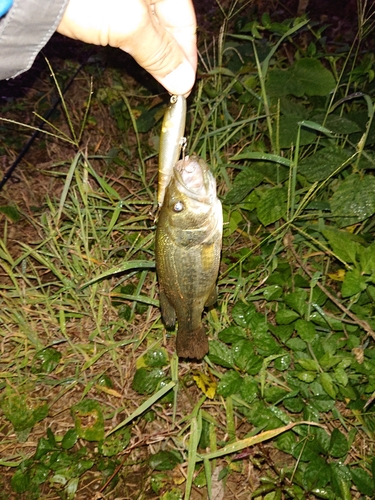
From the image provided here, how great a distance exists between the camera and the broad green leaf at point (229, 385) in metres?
2.78

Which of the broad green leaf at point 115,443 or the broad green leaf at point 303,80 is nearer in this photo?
the broad green leaf at point 115,443

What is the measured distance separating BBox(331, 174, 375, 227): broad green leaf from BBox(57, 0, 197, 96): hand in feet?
5.15

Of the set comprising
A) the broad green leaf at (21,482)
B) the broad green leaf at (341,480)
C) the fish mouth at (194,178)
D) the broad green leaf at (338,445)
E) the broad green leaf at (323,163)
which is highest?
the fish mouth at (194,178)

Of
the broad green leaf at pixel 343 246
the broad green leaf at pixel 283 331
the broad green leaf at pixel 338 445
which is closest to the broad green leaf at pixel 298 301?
the broad green leaf at pixel 283 331

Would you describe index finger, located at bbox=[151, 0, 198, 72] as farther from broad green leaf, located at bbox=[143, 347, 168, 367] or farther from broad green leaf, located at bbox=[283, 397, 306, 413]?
broad green leaf, located at bbox=[283, 397, 306, 413]

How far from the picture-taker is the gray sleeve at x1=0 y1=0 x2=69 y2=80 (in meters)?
1.69

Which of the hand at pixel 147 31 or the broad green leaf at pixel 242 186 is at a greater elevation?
the hand at pixel 147 31

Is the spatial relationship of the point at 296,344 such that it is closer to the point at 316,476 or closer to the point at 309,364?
the point at 309,364

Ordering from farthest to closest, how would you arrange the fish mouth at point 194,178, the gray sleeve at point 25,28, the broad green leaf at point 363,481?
1. the broad green leaf at point 363,481
2. the fish mouth at point 194,178
3. the gray sleeve at point 25,28

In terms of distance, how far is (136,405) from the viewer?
3.00m

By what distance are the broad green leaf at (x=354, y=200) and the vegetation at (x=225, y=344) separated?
0.01 m

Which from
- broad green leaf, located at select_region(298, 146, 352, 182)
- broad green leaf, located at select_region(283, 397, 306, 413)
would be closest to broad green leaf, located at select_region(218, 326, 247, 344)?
broad green leaf, located at select_region(283, 397, 306, 413)

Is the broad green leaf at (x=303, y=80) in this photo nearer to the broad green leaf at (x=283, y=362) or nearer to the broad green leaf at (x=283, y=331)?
the broad green leaf at (x=283, y=331)

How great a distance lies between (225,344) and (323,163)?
1490 millimetres
